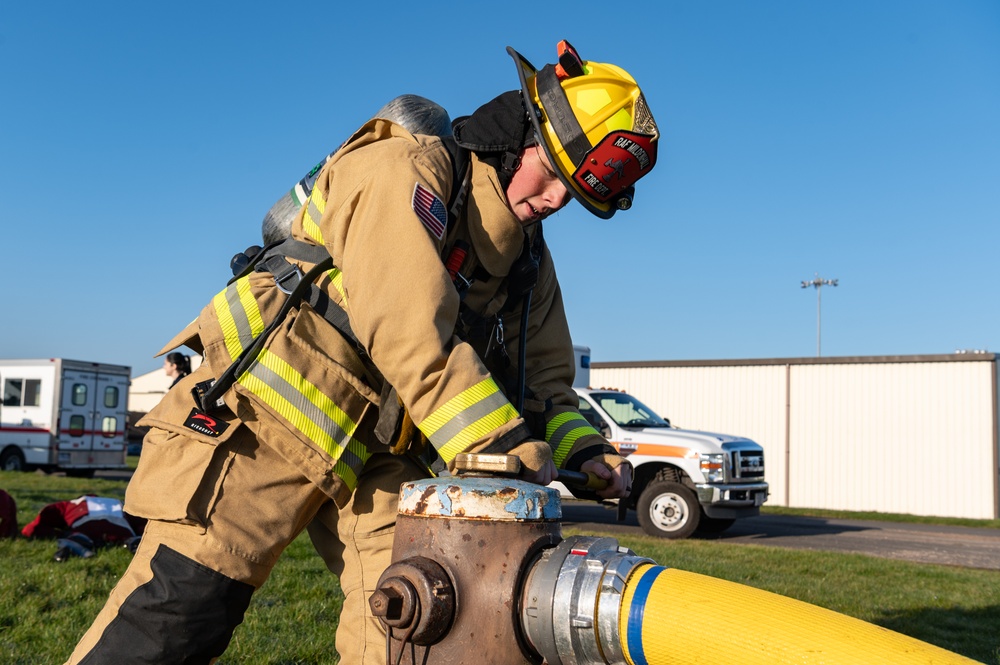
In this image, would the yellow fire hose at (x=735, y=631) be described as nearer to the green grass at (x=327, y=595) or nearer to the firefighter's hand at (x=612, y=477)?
Result: the firefighter's hand at (x=612, y=477)

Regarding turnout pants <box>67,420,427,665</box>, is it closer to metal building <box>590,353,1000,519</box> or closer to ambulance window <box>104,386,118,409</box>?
metal building <box>590,353,1000,519</box>

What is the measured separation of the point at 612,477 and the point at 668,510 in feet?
30.3

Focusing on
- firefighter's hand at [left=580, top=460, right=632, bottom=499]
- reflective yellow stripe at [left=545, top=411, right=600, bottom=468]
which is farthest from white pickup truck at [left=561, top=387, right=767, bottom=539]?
firefighter's hand at [left=580, top=460, right=632, bottom=499]

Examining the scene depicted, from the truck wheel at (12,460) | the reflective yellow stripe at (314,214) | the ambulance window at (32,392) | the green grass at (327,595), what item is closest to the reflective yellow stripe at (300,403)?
the reflective yellow stripe at (314,214)

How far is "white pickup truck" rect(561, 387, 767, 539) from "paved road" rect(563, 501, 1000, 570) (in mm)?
360

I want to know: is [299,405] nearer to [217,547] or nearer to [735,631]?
[217,547]

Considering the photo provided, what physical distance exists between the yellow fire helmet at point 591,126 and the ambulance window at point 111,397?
22.4m

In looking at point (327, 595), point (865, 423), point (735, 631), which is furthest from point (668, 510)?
point (865, 423)

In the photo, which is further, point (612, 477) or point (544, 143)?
point (612, 477)

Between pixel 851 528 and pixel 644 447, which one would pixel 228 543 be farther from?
pixel 851 528

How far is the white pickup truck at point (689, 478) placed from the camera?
11.1 m

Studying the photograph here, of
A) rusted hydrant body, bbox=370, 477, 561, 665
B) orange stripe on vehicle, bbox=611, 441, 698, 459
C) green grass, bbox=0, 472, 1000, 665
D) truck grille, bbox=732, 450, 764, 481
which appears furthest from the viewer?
truck grille, bbox=732, 450, 764, 481

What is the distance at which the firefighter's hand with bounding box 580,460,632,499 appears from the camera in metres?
2.41

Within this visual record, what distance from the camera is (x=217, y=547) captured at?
220cm
